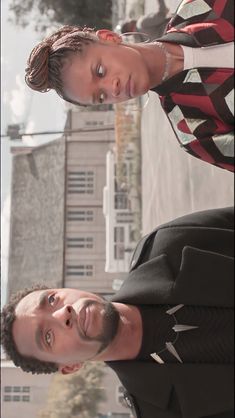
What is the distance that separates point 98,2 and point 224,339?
94.8 feet

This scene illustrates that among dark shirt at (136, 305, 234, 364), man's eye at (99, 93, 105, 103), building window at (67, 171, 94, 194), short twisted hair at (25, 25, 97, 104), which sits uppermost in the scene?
building window at (67, 171, 94, 194)

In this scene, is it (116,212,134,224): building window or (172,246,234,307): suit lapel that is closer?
(172,246,234,307): suit lapel

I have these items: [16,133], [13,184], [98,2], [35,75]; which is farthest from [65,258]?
[35,75]

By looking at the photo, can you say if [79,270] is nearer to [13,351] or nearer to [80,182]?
[80,182]

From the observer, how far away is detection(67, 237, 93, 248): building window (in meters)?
34.5

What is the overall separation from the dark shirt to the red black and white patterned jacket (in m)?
0.69

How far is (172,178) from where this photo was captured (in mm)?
10125

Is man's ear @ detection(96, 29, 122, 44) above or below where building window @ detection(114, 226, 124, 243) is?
above

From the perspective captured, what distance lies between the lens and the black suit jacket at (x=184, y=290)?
2236 millimetres

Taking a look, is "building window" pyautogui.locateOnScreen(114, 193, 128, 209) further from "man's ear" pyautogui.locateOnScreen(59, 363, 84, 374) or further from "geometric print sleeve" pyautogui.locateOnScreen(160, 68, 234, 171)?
"geometric print sleeve" pyautogui.locateOnScreen(160, 68, 234, 171)

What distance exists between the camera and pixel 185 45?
98.2 inches

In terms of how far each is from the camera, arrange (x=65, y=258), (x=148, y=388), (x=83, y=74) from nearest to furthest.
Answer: (x=148, y=388)
(x=83, y=74)
(x=65, y=258)

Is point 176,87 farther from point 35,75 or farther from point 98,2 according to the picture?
point 98,2

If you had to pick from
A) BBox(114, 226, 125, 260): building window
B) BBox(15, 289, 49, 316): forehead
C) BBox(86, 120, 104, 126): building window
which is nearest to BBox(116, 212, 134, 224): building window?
BBox(114, 226, 125, 260): building window
